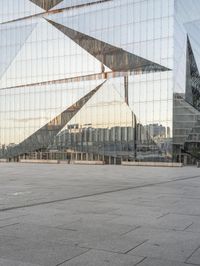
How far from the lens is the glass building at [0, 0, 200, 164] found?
175 ft

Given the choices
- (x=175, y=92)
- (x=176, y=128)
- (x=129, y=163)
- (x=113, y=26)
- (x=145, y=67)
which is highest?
(x=113, y=26)

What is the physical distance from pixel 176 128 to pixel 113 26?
56.9 ft

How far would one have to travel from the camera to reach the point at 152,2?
Result: 5506cm

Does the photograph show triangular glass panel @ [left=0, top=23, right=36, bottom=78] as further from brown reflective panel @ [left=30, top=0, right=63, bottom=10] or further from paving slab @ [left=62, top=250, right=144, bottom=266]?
paving slab @ [left=62, top=250, right=144, bottom=266]

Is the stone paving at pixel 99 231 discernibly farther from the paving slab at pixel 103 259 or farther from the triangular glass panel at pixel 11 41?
the triangular glass panel at pixel 11 41

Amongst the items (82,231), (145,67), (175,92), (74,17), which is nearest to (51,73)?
(74,17)

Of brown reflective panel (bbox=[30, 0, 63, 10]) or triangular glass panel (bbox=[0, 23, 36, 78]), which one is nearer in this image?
brown reflective panel (bbox=[30, 0, 63, 10])

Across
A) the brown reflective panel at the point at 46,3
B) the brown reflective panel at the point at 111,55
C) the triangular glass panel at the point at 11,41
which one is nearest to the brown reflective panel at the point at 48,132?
the brown reflective panel at the point at 111,55

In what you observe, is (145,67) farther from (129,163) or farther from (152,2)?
(129,163)

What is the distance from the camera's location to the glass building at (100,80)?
2096 inches

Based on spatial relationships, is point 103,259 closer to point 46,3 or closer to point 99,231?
point 99,231

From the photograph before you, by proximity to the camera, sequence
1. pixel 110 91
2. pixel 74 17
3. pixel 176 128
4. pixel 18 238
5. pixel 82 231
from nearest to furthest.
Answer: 1. pixel 18 238
2. pixel 82 231
3. pixel 176 128
4. pixel 110 91
5. pixel 74 17

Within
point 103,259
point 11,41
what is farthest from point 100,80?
point 103,259

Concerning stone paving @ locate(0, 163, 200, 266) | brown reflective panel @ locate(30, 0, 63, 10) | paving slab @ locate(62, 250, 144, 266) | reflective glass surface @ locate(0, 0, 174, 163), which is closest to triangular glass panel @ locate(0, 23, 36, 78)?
reflective glass surface @ locate(0, 0, 174, 163)
